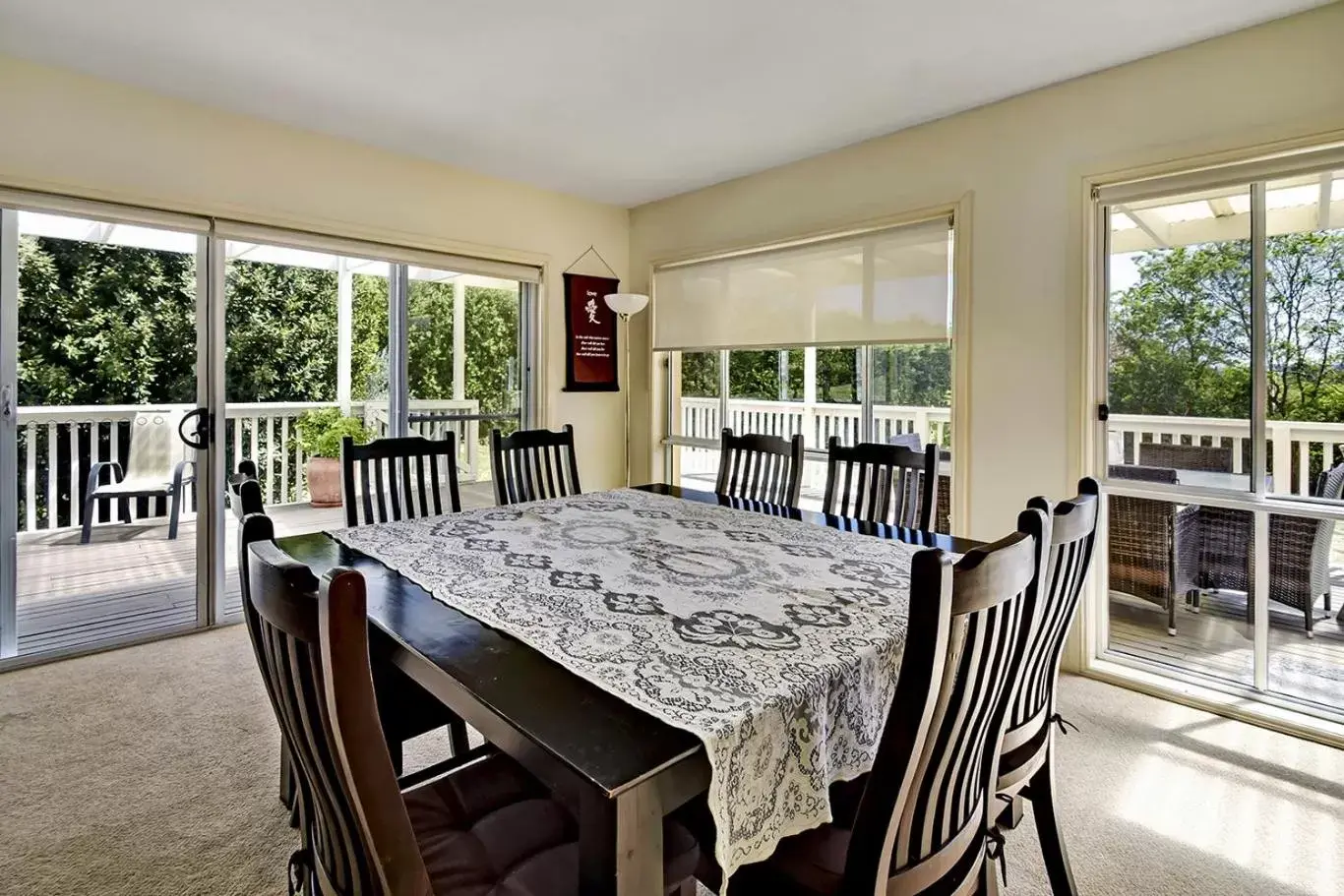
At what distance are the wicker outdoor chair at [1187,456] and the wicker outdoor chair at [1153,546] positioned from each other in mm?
36

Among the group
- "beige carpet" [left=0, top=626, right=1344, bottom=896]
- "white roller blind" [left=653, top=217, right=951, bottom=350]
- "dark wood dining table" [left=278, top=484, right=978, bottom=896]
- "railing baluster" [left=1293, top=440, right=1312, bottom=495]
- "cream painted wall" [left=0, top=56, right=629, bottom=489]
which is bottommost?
"beige carpet" [left=0, top=626, right=1344, bottom=896]

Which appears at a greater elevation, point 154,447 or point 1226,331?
point 1226,331

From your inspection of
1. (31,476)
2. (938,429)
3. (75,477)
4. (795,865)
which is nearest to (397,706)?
(795,865)

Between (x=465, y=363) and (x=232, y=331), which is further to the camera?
(x=465, y=363)

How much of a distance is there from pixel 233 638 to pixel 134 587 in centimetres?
79

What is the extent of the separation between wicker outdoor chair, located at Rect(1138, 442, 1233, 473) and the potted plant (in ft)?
13.7

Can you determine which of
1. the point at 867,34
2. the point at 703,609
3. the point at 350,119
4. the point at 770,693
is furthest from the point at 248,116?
the point at 770,693

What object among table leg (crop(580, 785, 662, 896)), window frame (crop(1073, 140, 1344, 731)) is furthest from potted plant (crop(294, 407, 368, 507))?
window frame (crop(1073, 140, 1344, 731))

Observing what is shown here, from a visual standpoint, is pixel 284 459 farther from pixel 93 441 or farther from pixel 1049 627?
pixel 1049 627

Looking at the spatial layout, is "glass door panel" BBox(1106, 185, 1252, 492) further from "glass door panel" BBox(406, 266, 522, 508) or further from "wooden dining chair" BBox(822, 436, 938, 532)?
"glass door panel" BBox(406, 266, 522, 508)

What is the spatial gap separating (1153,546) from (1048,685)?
6.10ft

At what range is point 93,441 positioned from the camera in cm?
341

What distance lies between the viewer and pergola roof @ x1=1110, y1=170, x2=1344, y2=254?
2496 millimetres

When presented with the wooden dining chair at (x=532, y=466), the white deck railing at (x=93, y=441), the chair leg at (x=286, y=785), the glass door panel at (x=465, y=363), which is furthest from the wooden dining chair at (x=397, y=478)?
the glass door panel at (x=465, y=363)
